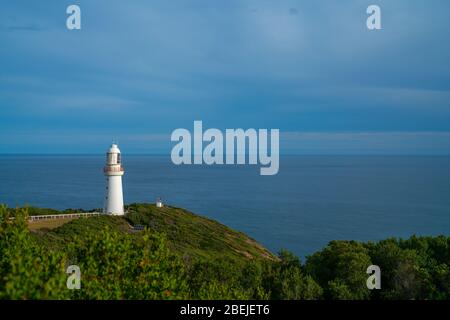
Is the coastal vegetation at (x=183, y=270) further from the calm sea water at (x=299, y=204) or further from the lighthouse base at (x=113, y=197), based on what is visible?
the calm sea water at (x=299, y=204)

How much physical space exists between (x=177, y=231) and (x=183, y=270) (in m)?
31.5

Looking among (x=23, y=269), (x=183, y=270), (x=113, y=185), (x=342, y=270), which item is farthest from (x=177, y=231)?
(x=23, y=269)

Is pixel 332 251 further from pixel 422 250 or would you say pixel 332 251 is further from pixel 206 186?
pixel 206 186

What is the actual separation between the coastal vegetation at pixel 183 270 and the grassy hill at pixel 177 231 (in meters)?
0.42

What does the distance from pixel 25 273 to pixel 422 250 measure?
85.3ft

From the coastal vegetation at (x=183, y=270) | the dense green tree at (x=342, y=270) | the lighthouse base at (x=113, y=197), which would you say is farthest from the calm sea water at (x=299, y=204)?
the dense green tree at (x=342, y=270)

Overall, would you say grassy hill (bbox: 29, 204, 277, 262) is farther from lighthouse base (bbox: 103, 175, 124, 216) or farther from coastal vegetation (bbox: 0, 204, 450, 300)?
lighthouse base (bbox: 103, 175, 124, 216)

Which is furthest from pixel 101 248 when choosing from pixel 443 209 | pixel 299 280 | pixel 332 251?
pixel 443 209

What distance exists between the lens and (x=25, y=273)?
43.9ft

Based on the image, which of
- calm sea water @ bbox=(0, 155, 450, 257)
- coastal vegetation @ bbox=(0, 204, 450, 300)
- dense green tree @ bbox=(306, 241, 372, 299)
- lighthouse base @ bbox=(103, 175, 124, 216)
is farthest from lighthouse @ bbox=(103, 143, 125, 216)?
calm sea water @ bbox=(0, 155, 450, 257)

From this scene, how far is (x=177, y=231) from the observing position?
174 ft

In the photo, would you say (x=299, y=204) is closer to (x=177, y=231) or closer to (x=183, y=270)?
(x=177, y=231)

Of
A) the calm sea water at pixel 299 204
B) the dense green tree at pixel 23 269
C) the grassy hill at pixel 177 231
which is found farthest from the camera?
the calm sea water at pixel 299 204

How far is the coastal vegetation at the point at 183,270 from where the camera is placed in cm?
1515
